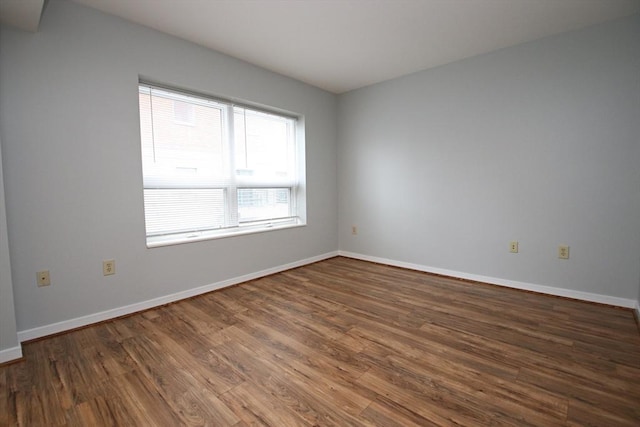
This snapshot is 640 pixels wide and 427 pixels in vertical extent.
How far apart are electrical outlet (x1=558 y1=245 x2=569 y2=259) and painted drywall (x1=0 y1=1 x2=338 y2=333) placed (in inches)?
135

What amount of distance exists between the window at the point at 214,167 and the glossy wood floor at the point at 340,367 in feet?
2.91

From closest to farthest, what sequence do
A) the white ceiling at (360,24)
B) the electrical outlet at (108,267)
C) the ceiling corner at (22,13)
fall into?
the ceiling corner at (22,13) → the white ceiling at (360,24) → the electrical outlet at (108,267)

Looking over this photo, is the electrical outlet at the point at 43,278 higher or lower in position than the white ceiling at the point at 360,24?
lower

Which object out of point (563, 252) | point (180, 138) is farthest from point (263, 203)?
point (563, 252)

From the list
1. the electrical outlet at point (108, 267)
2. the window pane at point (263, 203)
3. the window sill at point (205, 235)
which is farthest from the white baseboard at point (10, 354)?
the window pane at point (263, 203)

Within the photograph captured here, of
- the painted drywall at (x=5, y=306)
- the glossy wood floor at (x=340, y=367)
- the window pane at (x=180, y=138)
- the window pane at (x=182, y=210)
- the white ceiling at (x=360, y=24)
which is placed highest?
the white ceiling at (x=360, y=24)

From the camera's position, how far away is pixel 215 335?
2135 millimetres

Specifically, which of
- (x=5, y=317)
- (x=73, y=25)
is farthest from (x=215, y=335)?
(x=73, y=25)

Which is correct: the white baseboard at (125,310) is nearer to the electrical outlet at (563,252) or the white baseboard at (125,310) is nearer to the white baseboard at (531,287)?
the white baseboard at (531,287)

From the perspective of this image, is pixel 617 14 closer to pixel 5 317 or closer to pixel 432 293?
pixel 432 293

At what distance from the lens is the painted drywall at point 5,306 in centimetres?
178

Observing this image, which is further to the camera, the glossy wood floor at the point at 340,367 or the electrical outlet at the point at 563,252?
the electrical outlet at the point at 563,252

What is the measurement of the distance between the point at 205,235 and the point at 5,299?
151 cm

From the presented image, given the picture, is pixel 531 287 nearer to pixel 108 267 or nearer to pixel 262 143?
pixel 262 143
